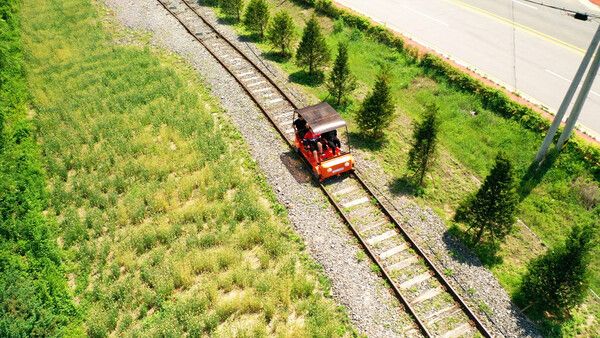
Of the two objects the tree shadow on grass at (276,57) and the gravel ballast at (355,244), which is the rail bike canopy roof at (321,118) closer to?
the gravel ballast at (355,244)

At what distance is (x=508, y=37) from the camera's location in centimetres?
2570

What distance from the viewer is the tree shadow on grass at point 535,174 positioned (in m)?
16.6

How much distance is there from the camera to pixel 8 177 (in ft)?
52.2

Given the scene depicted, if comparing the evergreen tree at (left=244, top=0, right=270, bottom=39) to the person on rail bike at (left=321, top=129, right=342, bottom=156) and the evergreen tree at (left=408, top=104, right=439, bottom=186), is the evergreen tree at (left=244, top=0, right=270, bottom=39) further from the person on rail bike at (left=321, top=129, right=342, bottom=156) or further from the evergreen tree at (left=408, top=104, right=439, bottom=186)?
the evergreen tree at (left=408, top=104, right=439, bottom=186)

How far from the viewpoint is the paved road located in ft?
71.0

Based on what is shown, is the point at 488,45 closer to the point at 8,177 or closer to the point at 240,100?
the point at 240,100

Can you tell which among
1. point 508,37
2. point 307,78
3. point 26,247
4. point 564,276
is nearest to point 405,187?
point 564,276

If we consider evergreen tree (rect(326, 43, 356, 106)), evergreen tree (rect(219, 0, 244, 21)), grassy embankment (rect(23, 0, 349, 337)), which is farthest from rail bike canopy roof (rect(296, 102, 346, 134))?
evergreen tree (rect(219, 0, 244, 21))

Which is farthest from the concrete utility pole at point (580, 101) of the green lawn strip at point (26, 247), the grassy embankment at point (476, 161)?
the green lawn strip at point (26, 247)

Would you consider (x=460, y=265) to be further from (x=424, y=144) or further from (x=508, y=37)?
(x=508, y=37)

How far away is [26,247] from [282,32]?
54.9ft

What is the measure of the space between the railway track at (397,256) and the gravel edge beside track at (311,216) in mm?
354

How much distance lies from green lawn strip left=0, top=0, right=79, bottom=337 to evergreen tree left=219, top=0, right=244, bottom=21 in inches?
552

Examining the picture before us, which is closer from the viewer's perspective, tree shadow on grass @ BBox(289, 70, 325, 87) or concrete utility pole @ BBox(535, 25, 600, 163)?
concrete utility pole @ BBox(535, 25, 600, 163)
